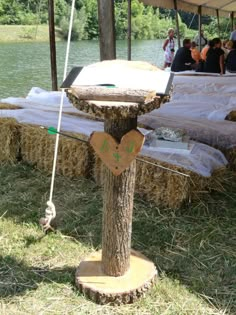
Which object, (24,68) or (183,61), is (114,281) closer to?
(183,61)

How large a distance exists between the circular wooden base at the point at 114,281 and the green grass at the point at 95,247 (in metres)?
0.04

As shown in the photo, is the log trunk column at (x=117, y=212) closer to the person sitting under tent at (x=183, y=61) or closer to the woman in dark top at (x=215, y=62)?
the woman in dark top at (x=215, y=62)

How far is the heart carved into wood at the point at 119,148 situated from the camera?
2207 millimetres

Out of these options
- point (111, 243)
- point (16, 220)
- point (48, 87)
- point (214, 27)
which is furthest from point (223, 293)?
point (214, 27)

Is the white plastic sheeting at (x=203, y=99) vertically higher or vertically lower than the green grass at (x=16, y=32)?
lower

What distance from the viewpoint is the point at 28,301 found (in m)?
2.29

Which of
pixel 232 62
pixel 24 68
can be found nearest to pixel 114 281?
pixel 232 62

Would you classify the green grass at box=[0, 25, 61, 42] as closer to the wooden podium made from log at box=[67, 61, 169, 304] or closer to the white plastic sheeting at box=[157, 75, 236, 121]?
the white plastic sheeting at box=[157, 75, 236, 121]

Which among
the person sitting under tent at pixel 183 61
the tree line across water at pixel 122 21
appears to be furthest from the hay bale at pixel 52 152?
the tree line across water at pixel 122 21

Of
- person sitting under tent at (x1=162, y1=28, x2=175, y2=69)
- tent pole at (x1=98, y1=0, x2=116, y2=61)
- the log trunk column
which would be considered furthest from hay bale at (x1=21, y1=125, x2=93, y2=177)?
person sitting under tent at (x1=162, y1=28, x2=175, y2=69)

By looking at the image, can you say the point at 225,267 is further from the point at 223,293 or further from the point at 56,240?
the point at 56,240

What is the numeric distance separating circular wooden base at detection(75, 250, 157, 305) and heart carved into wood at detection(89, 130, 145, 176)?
22.8 inches

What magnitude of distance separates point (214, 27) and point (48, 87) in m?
28.7

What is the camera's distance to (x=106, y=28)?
4.41m
